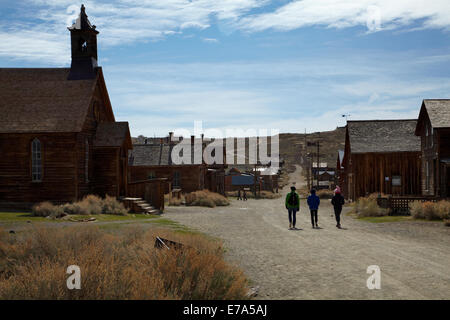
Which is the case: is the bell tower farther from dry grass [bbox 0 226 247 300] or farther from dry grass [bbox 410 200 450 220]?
dry grass [bbox 0 226 247 300]

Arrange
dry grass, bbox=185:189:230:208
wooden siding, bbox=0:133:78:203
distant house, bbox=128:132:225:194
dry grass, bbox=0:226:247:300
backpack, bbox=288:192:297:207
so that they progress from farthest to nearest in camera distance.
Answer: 1. distant house, bbox=128:132:225:194
2. dry grass, bbox=185:189:230:208
3. wooden siding, bbox=0:133:78:203
4. backpack, bbox=288:192:297:207
5. dry grass, bbox=0:226:247:300

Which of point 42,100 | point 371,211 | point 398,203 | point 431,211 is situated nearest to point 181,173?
point 42,100

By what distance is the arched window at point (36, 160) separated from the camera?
30.1 metres

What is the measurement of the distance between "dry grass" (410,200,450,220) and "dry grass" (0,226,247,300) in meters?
17.0

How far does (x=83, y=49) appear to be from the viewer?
33.9 meters

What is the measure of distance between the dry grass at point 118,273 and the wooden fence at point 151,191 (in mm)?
20414

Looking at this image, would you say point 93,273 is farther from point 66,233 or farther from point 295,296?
point 66,233

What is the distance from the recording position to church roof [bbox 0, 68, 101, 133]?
2991 cm

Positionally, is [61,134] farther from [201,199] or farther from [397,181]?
[397,181]

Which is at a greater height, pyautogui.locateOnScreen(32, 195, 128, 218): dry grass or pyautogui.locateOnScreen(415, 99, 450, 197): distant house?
pyautogui.locateOnScreen(415, 99, 450, 197): distant house

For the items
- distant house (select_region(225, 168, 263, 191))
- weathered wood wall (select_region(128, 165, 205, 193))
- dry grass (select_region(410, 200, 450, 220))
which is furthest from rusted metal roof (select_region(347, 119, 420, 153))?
distant house (select_region(225, 168, 263, 191))

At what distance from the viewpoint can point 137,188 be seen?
3275 centimetres

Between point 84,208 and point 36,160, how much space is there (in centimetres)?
609
